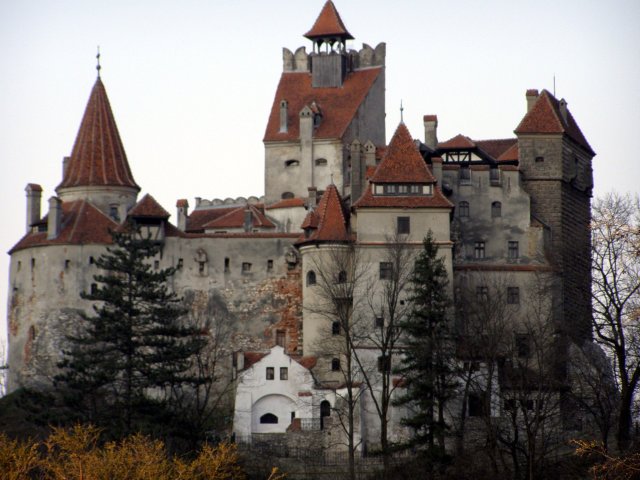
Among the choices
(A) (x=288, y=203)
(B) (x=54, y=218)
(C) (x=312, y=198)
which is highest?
(A) (x=288, y=203)

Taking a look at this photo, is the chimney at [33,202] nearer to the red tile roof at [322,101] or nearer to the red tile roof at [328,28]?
the red tile roof at [322,101]

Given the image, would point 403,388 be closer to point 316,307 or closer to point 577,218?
point 316,307

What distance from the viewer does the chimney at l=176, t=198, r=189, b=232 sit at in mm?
82625

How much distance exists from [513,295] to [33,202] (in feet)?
85.5

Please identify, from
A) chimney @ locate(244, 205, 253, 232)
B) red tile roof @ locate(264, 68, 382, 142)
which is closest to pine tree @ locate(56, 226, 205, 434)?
chimney @ locate(244, 205, 253, 232)

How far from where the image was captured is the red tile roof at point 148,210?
76.9m

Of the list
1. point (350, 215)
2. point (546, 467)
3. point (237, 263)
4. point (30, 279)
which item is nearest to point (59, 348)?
point (30, 279)

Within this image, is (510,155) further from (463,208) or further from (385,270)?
(385,270)

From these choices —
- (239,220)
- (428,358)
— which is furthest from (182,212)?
(428,358)

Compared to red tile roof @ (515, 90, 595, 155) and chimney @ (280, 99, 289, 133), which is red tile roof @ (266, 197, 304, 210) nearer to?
chimney @ (280, 99, 289, 133)

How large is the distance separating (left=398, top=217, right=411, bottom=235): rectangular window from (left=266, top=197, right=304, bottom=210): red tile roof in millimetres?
11409

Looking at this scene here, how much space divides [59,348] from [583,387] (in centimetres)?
2528

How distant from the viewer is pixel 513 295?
73.4 metres

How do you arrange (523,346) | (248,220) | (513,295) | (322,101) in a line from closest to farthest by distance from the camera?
1. (523,346)
2. (513,295)
3. (248,220)
4. (322,101)
